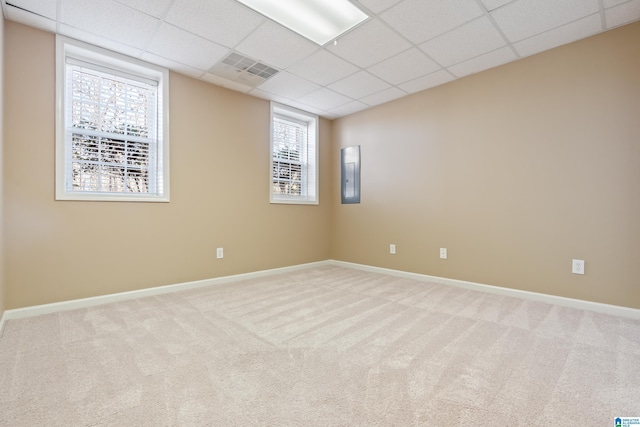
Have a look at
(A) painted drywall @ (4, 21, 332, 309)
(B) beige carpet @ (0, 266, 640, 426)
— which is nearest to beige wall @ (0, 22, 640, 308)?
(A) painted drywall @ (4, 21, 332, 309)

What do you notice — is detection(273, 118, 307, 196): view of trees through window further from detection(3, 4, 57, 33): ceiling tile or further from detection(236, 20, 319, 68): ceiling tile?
detection(3, 4, 57, 33): ceiling tile

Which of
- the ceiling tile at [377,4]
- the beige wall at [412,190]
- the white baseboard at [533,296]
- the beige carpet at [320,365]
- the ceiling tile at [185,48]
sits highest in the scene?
the ceiling tile at [377,4]

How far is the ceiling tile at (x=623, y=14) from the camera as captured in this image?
87.0 inches

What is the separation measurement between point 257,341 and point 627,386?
6.74 ft

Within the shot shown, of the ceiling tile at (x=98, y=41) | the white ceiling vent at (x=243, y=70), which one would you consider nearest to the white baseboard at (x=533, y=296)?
the white ceiling vent at (x=243, y=70)

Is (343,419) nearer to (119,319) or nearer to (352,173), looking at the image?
(119,319)

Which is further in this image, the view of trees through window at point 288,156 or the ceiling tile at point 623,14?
the view of trees through window at point 288,156

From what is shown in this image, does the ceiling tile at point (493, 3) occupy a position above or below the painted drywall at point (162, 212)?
above

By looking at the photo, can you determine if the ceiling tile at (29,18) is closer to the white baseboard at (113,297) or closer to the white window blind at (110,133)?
the white window blind at (110,133)

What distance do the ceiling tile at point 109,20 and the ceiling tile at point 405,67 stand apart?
2.19 metres

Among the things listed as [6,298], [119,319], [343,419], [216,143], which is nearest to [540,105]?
[343,419]

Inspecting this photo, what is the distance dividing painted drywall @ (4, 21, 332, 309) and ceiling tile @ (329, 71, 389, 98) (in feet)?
3.67

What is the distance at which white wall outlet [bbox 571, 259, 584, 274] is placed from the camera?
2.65 m

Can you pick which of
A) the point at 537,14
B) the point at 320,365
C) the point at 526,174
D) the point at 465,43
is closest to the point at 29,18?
the point at 320,365
